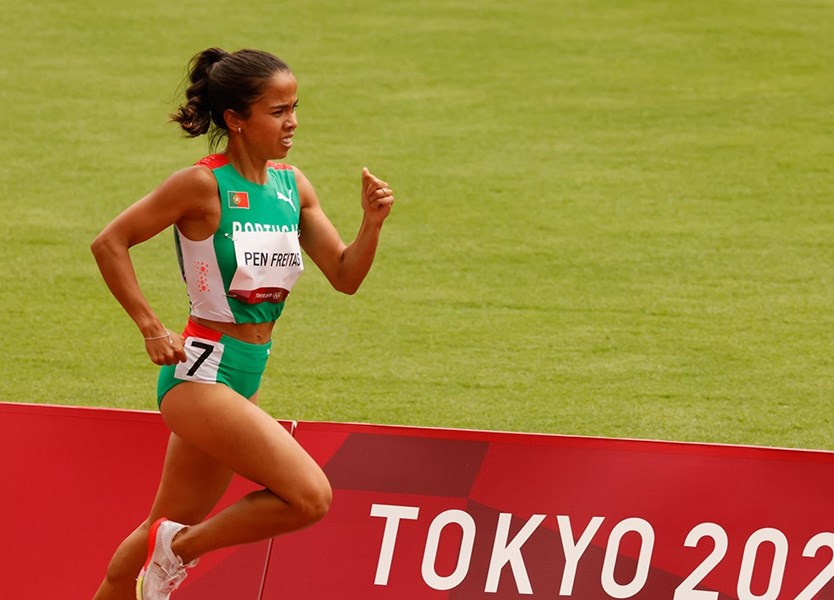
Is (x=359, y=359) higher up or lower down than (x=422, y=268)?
lower down

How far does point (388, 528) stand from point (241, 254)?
1203mm

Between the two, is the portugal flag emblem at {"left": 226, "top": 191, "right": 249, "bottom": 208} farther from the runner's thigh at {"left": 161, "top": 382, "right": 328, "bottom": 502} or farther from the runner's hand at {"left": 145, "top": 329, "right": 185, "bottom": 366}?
Answer: the runner's thigh at {"left": 161, "top": 382, "right": 328, "bottom": 502}

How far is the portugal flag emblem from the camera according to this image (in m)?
4.43

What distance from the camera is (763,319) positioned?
9.04m

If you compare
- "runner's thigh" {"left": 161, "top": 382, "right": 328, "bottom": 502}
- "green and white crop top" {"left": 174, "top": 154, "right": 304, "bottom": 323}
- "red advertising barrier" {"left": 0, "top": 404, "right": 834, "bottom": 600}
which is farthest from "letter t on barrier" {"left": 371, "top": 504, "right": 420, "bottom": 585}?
"green and white crop top" {"left": 174, "top": 154, "right": 304, "bottom": 323}

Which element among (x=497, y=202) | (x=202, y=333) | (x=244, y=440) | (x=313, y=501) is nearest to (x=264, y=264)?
(x=202, y=333)

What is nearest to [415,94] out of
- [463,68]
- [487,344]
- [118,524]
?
[463,68]

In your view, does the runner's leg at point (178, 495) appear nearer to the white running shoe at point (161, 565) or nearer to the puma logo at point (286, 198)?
the white running shoe at point (161, 565)

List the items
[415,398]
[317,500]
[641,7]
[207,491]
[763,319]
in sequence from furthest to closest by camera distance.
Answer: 1. [641,7]
2. [763,319]
3. [415,398]
4. [207,491]
5. [317,500]

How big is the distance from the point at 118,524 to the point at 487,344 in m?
3.86

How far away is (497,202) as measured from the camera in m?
11.2

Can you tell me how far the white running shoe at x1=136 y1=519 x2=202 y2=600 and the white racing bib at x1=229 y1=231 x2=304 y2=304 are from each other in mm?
773

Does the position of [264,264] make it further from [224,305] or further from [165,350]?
[165,350]

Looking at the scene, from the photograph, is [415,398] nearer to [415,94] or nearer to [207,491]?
[207,491]
